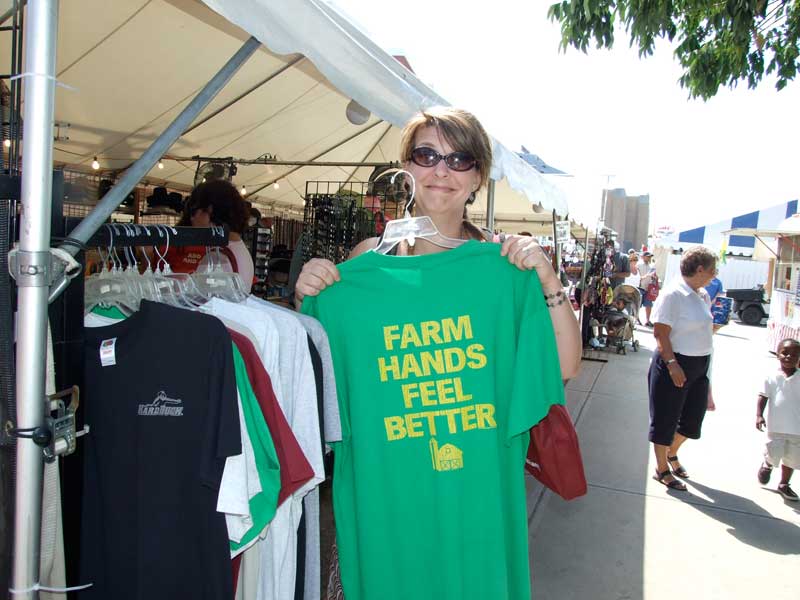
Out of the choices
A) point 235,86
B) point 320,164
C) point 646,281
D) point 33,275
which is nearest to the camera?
point 33,275

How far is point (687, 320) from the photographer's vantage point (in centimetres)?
461

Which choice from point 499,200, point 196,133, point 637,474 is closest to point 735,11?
point 637,474

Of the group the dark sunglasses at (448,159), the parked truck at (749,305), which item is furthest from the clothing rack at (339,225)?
the parked truck at (749,305)

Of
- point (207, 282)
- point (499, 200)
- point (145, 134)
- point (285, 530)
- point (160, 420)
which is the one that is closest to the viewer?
point (160, 420)

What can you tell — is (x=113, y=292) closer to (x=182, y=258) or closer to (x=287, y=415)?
(x=287, y=415)

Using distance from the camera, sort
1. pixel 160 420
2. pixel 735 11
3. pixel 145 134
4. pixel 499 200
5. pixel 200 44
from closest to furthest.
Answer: pixel 160 420 → pixel 735 11 → pixel 200 44 → pixel 145 134 → pixel 499 200

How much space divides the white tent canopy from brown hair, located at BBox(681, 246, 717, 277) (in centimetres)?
122

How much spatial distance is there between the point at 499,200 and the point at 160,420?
9.33m

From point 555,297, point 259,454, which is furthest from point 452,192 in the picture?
point 259,454

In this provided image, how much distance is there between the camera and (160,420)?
4.91 feet

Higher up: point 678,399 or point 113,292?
point 113,292

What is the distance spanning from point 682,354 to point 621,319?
7224 millimetres

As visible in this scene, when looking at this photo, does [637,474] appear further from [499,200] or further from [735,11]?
[499,200]

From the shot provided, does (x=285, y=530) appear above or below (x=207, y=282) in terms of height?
below
